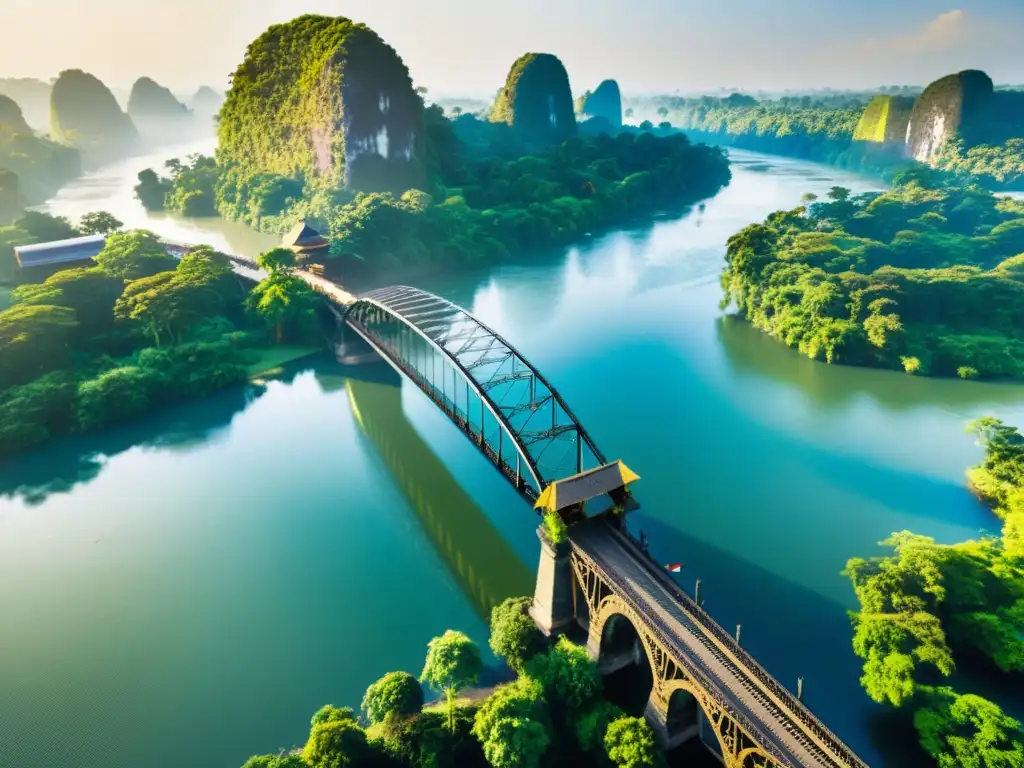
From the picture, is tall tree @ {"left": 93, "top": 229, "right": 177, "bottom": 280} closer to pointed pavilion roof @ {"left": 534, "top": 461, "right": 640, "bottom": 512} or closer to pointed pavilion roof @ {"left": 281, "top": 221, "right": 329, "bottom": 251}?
pointed pavilion roof @ {"left": 281, "top": 221, "right": 329, "bottom": 251}

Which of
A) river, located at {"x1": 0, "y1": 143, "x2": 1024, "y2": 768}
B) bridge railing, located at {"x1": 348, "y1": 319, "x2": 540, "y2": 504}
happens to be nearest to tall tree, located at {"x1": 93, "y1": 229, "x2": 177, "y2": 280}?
river, located at {"x1": 0, "y1": 143, "x2": 1024, "y2": 768}

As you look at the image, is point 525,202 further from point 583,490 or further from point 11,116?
point 11,116

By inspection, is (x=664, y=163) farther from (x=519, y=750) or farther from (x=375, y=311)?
(x=519, y=750)

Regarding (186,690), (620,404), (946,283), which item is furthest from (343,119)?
(186,690)

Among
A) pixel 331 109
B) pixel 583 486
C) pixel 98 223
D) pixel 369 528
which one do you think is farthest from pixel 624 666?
pixel 331 109

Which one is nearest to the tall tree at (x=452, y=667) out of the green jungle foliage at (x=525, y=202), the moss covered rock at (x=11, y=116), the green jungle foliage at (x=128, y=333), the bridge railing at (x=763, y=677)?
the bridge railing at (x=763, y=677)
